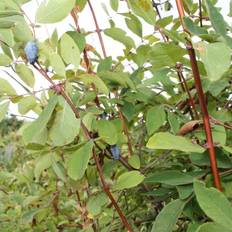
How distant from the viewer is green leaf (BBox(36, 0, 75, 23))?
622 mm

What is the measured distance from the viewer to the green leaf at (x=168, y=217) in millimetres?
727

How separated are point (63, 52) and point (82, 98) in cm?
17

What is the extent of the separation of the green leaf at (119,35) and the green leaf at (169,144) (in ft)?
1.16

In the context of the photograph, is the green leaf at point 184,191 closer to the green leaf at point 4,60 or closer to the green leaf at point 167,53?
the green leaf at point 167,53

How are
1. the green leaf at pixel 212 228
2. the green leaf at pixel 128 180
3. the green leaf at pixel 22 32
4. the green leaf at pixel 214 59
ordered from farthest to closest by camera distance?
the green leaf at pixel 128 180
the green leaf at pixel 22 32
the green leaf at pixel 212 228
the green leaf at pixel 214 59

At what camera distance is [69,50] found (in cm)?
72

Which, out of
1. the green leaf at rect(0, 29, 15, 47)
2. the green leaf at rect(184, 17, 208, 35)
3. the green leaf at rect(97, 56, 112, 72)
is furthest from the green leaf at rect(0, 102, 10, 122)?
the green leaf at rect(184, 17, 208, 35)

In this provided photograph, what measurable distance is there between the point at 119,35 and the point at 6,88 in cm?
26

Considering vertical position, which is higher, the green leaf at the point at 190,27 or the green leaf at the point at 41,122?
the green leaf at the point at 190,27

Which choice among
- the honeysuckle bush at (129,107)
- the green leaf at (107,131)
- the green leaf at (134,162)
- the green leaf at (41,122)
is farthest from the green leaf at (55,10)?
the green leaf at (134,162)

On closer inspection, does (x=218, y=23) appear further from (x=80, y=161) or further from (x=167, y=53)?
(x=80, y=161)

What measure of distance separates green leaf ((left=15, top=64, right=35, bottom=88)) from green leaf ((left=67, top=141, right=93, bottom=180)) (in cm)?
15

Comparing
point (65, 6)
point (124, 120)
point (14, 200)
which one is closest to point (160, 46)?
point (65, 6)

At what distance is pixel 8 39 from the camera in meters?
0.71
